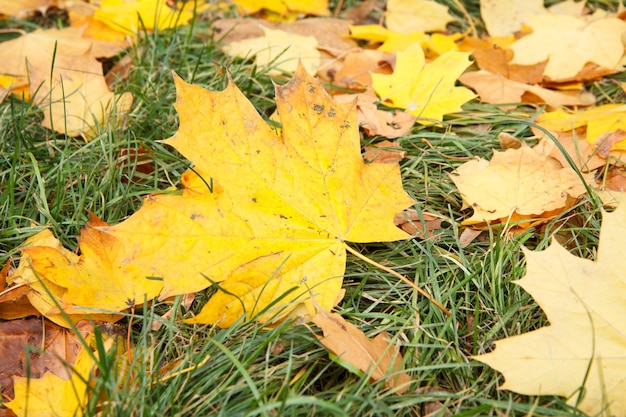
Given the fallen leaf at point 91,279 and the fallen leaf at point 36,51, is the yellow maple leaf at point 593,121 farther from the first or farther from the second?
the fallen leaf at point 36,51

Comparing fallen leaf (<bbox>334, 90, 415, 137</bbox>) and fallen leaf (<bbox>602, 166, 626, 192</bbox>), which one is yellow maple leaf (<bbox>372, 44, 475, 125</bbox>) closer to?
fallen leaf (<bbox>334, 90, 415, 137</bbox>)

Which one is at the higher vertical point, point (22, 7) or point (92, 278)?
point (22, 7)

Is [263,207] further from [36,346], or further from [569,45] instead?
[569,45]

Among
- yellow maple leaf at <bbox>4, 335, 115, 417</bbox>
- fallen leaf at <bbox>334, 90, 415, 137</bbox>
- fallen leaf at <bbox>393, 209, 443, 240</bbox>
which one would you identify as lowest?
yellow maple leaf at <bbox>4, 335, 115, 417</bbox>

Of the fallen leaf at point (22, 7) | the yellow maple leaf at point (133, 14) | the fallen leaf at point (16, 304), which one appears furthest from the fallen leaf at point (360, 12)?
the fallen leaf at point (16, 304)

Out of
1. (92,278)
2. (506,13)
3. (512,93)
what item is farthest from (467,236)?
(506,13)

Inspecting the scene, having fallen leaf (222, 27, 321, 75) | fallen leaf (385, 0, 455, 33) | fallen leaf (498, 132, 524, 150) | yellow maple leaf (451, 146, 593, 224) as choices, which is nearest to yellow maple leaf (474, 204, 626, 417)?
yellow maple leaf (451, 146, 593, 224)
